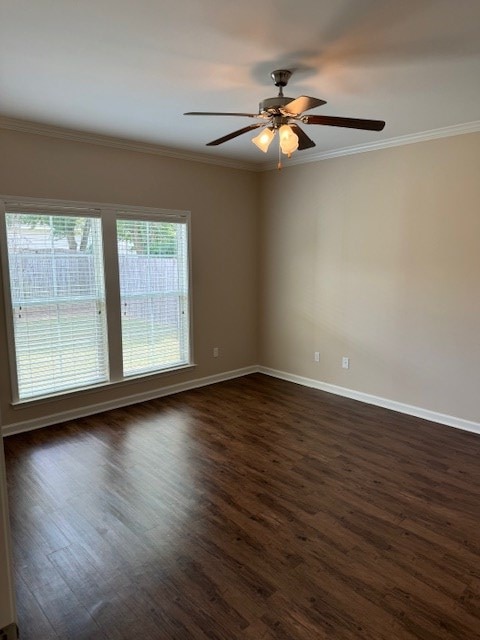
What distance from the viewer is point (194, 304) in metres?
4.95

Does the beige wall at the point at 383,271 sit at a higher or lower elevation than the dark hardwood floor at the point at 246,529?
higher

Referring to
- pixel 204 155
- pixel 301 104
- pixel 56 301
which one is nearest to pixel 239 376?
pixel 56 301

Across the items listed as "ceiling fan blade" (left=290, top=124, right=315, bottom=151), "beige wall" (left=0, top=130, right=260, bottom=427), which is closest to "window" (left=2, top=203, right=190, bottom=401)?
"beige wall" (left=0, top=130, right=260, bottom=427)

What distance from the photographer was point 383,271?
169 inches

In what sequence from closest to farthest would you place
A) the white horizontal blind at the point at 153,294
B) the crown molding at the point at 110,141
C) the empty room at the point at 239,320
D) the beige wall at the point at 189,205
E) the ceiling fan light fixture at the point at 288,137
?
the empty room at the point at 239,320 → the ceiling fan light fixture at the point at 288,137 → the crown molding at the point at 110,141 → the beige wall at the point at 189,205 → the white horizontal blind at the point at 153,294

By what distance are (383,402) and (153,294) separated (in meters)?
2.74

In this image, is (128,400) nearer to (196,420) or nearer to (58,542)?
(196,420)

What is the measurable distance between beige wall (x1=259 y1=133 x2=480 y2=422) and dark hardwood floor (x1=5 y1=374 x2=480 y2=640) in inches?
24.4

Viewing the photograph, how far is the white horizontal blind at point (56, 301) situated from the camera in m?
3.68

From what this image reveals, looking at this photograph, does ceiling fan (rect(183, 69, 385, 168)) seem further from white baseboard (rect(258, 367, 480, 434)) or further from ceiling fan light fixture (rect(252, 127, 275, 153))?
white baseboard (rect(258, 367, 480, 434))

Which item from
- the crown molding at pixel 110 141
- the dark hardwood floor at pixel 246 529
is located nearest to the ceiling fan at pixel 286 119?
the crown molding at pixel 110 141

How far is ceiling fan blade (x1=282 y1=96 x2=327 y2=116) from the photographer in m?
2.18

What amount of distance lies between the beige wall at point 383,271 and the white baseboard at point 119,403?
72cm

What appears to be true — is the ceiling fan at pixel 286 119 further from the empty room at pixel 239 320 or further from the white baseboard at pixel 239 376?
the white baseboard at pixel 239 376
